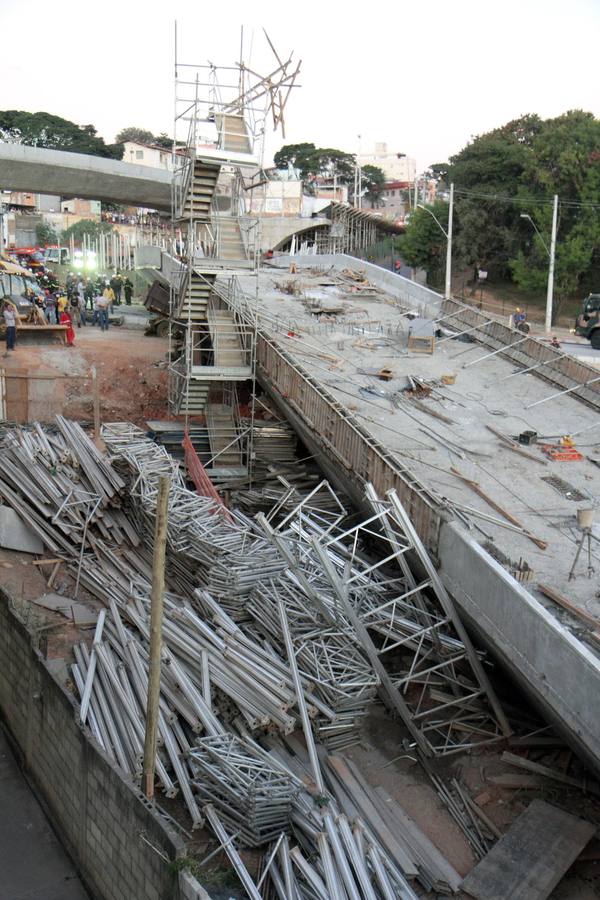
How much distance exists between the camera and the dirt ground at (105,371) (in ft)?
80.3

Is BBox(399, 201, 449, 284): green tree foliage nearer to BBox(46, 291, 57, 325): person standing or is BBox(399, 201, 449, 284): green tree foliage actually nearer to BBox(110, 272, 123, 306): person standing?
BBox(110, 272, 123, 306): person standing

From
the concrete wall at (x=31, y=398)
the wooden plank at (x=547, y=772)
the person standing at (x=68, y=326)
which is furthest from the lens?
the person standing at (x=68, y=326)

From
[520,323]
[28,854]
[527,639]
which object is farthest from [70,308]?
[527,639]

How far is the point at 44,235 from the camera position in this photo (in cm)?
7862

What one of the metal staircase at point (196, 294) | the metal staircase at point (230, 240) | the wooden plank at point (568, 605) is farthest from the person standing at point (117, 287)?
the wooden plank at point (568, 605)

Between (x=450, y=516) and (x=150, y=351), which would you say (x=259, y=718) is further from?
(x=150, y=351)

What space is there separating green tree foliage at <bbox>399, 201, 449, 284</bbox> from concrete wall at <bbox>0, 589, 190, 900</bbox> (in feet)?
155

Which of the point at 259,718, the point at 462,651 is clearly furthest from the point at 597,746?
the point at 259,718

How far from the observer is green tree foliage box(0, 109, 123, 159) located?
105 m

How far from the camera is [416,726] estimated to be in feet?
39.1

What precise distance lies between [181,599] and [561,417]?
9581mm

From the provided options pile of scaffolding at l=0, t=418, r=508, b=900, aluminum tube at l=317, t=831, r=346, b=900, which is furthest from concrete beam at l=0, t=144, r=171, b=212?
aluminum tube at l=317, t=831, r=346, b=900

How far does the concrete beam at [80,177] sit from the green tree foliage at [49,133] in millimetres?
71112

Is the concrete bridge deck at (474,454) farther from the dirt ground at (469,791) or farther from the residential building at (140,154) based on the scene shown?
the residential building at (140,154)
